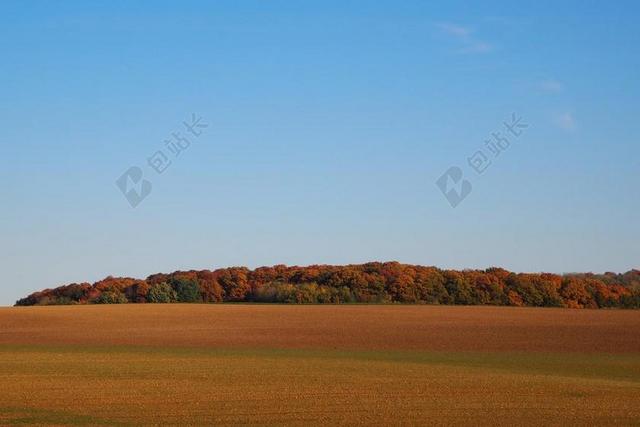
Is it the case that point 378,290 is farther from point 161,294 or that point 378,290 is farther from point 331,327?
point 331,327

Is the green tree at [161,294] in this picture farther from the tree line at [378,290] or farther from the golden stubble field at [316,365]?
the golden stubble field at [316,365]

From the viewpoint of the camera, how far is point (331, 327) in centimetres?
6750

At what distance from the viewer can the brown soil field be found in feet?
187

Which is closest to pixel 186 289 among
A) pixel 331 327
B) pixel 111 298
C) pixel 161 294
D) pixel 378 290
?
pixel 161 294

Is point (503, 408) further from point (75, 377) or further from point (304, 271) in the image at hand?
point (304, 271)

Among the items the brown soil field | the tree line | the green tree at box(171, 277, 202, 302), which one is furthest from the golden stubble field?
the green tree at box(171, 277, 202, 302)

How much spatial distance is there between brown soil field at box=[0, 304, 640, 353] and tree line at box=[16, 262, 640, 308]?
13.3m

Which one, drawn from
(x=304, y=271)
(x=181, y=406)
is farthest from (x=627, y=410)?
(x=304, y=271)

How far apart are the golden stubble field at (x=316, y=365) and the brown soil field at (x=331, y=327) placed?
0.15 meters

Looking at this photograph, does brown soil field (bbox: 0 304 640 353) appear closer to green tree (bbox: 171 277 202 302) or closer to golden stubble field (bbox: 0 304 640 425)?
golden stubble field (bbox: 0 304 640 425)

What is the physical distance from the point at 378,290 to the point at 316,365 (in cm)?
5830

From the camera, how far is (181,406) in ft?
87.4

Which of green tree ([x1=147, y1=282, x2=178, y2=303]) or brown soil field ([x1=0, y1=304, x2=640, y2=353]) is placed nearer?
brown soil field ([x1=0, y1=304, x2=640, y2=353])

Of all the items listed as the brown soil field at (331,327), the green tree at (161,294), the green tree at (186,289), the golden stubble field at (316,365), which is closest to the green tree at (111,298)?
the green tree at (161,294)
